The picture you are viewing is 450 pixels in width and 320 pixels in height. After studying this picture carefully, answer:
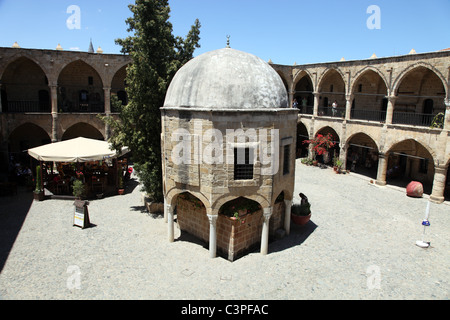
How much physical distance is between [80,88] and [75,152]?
36.4 ft

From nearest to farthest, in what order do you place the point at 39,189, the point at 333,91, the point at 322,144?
→ the point at 39,189, the point at 322,144, the point at 333,91

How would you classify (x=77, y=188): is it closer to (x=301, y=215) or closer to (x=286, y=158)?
(x=286, y=158)

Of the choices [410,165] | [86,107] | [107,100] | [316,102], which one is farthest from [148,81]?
[410,165]

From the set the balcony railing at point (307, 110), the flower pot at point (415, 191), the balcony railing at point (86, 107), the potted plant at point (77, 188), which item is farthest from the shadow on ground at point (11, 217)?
the balcony railing at point (307, 110)

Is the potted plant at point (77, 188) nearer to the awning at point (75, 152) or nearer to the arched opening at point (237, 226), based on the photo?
the awning at point (75, 152)

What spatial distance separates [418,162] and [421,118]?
3021mm

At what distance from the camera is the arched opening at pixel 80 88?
23453 mm

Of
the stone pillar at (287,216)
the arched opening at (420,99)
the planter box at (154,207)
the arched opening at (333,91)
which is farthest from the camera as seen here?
the arched opening at (333,91)

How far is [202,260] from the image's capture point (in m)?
9.97

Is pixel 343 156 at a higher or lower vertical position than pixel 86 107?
lower

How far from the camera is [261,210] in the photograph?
10641 millimetres

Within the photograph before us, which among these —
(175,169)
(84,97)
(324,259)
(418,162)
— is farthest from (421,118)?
(84,97)

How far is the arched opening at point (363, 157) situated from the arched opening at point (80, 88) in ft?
65.4

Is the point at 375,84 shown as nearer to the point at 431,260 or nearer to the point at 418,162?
the point at 418,162
